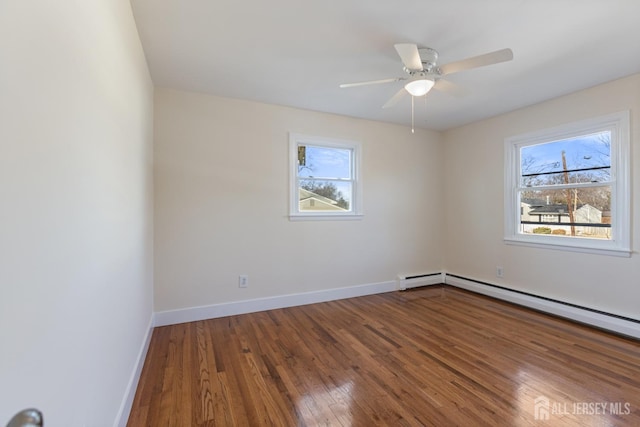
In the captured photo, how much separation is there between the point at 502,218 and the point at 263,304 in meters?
3.34

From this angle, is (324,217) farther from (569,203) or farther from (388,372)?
(569,203)

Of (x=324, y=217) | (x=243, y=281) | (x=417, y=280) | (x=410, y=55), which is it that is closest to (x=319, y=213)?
(x=324, y=217)

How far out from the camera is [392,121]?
409cm

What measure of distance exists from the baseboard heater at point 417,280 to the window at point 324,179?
1.20 m

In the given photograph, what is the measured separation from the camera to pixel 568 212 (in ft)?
10.6

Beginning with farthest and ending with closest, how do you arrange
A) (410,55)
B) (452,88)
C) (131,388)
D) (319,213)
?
(319,213), (452,88), (410,55), (131,388)

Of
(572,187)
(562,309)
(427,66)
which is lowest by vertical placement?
(562,309)

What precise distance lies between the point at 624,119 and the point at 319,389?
3730 millimetres

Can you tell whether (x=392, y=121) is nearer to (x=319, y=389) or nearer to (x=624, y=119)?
(x=624, y=119)

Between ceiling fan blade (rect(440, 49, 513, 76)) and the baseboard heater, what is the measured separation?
116 inches

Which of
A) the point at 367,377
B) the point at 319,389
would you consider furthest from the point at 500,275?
the point at 319,389

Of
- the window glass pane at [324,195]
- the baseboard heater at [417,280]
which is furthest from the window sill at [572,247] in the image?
the window glass pane at [324,195]

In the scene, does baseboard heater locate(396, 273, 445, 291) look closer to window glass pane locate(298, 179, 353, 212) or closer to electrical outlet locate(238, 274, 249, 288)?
window glass pane locate(298, 179, 353, 212)

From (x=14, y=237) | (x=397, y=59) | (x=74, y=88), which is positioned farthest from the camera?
(x=397, y=59)
